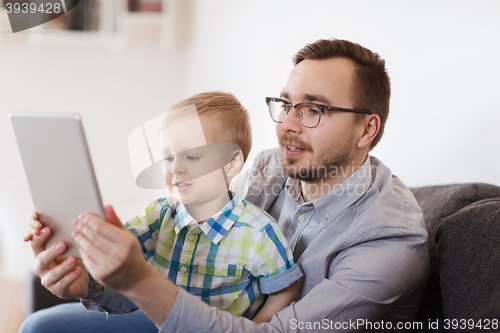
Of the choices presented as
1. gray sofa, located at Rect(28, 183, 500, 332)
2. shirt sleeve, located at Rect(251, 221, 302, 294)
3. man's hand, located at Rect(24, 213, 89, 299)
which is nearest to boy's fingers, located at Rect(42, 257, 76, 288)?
man's hand, located at Rect(24, 213, 89, 299)

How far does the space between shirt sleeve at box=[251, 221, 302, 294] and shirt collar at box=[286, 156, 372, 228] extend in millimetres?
230

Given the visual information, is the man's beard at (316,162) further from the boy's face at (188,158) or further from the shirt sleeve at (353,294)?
the boy's face at (188,158)

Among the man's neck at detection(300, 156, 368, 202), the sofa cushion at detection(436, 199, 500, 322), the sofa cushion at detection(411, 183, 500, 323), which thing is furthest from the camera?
the man's neck at detection(300, 156, 368, 202)

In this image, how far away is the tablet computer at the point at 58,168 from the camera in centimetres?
Answer: 63

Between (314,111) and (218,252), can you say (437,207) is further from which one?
(218,252)

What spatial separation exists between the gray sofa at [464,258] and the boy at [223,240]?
0.35 metres

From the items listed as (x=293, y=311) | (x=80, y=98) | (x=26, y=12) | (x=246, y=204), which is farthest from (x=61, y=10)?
(x=293, y=311)

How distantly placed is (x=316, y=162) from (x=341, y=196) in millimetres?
112

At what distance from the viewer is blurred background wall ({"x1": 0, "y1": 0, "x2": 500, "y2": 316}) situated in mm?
1275

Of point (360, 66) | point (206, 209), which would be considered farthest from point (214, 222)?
point (360, 66)

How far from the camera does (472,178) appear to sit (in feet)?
4.33

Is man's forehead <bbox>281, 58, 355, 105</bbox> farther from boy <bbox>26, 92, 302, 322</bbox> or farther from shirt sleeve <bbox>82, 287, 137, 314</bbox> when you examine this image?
shirt sleeve <bbox>82, 287, 137, 314</bbox>

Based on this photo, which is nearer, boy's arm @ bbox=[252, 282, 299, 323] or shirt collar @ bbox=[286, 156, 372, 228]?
boy's arm @ bbox=[252, 282, 299, 323]

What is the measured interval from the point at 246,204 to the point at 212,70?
2053 millimetres
